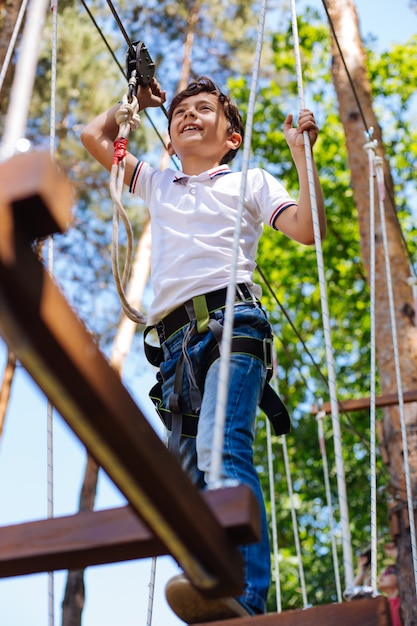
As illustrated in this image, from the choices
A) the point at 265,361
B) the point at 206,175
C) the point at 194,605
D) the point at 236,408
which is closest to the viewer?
the point at 194,605

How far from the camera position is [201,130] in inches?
89.7

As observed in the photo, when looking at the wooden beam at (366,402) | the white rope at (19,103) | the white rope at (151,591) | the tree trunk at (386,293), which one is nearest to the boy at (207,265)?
the white rope at (151,591)

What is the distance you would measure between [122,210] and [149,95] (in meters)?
0.59

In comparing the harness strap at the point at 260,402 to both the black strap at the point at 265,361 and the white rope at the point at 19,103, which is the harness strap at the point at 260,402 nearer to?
the black strap at the point at 265,361

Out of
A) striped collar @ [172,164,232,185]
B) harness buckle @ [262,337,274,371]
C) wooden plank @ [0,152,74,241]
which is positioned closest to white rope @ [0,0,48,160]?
wooden plank @ [0,152,74,241]

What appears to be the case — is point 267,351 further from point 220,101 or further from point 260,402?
point 220,101

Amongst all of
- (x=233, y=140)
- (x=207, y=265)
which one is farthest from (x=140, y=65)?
(x=207, y=265)

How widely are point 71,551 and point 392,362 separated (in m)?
3.85

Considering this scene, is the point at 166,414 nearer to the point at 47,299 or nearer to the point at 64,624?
the point at 47,299

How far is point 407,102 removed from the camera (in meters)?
10.1

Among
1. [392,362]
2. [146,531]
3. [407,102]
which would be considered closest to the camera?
[146,531]

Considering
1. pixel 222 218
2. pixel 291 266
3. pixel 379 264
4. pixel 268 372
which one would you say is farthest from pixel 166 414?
pixel 291 266

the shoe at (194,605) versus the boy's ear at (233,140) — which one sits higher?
the boy's ear at (233,140)

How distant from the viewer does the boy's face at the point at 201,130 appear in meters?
2.27
